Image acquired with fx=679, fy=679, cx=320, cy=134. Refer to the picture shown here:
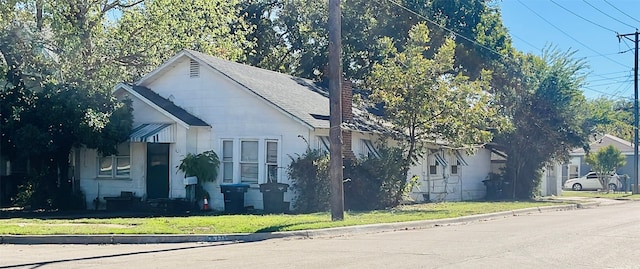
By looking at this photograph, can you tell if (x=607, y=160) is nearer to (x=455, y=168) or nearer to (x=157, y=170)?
(x=455, y=168)

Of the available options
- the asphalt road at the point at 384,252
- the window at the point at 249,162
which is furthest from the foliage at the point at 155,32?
the asphalt road at the point at 384,252

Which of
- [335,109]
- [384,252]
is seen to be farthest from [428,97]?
[384,252]

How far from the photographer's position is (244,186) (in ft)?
72.1

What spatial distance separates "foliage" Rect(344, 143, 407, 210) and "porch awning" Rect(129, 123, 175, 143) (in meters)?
6.17

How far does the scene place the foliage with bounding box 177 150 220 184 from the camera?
2274 cm

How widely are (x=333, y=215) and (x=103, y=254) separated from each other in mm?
6307

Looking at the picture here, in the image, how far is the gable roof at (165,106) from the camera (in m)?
23.0

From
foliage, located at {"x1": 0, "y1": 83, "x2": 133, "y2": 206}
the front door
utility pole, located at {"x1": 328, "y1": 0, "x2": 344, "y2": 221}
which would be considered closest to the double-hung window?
the front door

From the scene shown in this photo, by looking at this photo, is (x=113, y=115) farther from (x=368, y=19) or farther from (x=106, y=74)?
(x=368, y=19)

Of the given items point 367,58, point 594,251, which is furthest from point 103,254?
point 367,58

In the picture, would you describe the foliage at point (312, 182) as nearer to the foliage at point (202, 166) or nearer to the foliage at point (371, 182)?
the foliage at point (371, 182)

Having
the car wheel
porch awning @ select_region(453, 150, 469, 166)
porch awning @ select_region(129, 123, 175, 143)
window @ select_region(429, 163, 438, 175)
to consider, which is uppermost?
porch awning @ select_region(129, 123, 175, 143)

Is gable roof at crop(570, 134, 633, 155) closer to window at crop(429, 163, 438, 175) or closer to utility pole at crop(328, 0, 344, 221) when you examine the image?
window at crop(429, 163, 438, 175)

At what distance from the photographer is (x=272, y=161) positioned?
74.3 ft
